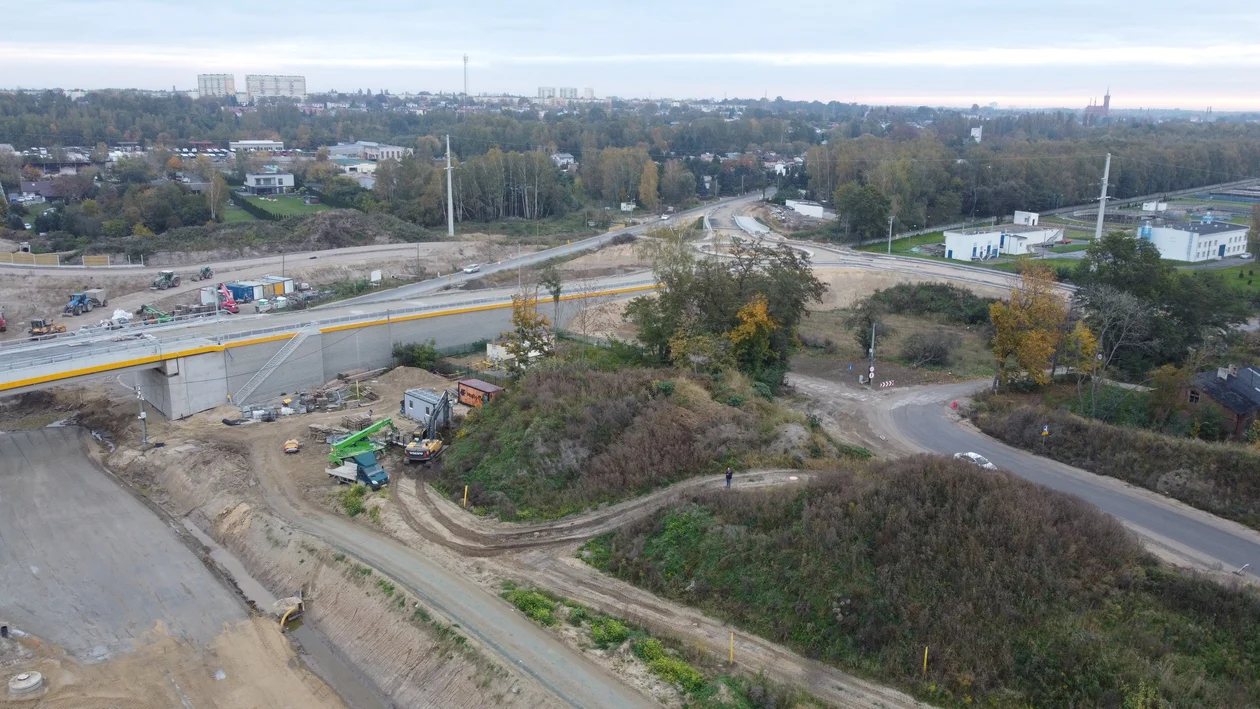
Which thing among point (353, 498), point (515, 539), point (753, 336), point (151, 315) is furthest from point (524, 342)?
point (151, 315)

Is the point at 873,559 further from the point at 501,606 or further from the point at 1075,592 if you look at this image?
the point at 501,606

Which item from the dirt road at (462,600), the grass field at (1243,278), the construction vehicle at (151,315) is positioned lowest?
the dirt road at (462,600)

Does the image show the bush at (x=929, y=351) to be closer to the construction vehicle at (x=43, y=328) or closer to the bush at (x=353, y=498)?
the bush at (x=353, y=498)

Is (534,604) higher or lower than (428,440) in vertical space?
lower

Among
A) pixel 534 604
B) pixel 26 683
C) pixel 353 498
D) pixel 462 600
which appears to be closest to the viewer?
pixel 26 683

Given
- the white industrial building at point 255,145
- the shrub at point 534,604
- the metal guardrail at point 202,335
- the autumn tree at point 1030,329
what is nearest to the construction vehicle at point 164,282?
the metal guardrail at point 202,335

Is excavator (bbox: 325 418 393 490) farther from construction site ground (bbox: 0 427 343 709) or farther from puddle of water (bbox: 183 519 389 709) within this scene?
construction site ground (bbox: 0 427 343 709)

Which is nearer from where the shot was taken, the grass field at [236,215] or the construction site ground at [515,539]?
the construction site ground at [515,539]

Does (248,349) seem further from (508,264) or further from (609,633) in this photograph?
(508,264)
